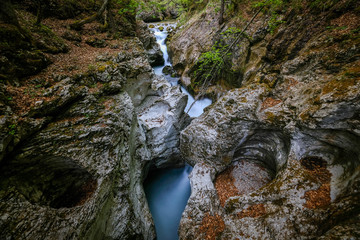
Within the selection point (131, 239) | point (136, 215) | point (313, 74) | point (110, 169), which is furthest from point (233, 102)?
point (131, 239)

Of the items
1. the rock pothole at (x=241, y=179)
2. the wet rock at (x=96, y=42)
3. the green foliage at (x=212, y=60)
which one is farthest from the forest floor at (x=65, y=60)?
the rock pothole at (x=241, y=179)

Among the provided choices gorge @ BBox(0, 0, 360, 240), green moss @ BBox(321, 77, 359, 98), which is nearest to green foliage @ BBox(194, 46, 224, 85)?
gorge @ BBox(0, 0, 360, 240)

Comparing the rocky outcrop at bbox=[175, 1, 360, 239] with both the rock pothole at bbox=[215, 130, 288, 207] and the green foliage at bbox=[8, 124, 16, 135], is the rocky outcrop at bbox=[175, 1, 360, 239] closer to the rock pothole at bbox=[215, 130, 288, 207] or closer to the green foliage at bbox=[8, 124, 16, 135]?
the rock pothole at bbox=[215, 130, 288, 207]

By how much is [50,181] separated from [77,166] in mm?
749

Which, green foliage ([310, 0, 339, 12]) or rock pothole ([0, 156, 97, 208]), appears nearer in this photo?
rock pothole ([0, 156, 97, 208])

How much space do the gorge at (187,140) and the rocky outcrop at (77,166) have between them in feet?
0.11

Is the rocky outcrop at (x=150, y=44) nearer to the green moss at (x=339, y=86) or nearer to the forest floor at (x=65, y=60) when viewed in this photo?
the forest floor at (x=65, y=60)

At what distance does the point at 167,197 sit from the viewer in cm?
841

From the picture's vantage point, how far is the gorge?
12.4 ft

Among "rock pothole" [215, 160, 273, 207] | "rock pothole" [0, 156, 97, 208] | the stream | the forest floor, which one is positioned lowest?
the stream

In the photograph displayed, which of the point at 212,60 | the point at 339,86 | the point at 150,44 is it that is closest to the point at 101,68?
the point at 212,60

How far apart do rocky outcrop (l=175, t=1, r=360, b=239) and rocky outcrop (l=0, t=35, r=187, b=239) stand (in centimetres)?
260

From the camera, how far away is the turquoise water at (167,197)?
726cm

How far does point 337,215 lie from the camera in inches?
134
